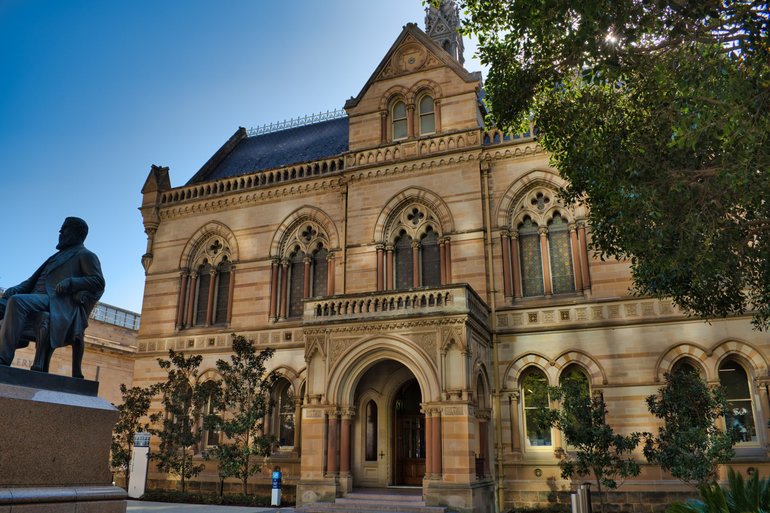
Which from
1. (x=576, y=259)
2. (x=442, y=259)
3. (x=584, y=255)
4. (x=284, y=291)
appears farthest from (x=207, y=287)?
(x=584, y=255)

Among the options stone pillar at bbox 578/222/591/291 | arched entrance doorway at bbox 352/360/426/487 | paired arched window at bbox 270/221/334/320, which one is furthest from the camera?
paired arched window at bbox 270/221/334/320

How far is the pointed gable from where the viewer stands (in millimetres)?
23531

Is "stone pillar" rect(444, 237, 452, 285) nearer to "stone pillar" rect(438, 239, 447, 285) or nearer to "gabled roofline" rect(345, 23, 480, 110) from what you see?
"stone pillar" rect(438, 239, 447, 285)

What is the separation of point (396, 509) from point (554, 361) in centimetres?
690

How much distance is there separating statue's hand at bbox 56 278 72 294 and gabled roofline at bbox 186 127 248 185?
799 inches

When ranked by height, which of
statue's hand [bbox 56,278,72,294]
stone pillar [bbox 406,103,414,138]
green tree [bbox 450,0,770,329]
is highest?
stone pillar [bbox 406,103,414,138]

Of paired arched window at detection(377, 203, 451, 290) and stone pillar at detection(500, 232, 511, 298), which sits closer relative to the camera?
stone pillar at detection(500, 232, 511, 298)

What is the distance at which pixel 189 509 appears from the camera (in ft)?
59.5

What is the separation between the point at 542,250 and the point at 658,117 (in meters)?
10.0

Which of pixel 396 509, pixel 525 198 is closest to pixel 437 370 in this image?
pixel 396 509

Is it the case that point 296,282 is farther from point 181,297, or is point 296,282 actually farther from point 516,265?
point 516,265

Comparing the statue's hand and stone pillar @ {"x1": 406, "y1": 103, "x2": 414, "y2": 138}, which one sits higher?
stone pillar @ {"x1": 406, "y1": 103, "x2": 414, "y2": 138}

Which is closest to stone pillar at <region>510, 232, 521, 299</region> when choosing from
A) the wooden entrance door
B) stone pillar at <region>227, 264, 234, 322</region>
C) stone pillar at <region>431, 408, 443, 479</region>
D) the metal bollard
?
the wooden entrance door

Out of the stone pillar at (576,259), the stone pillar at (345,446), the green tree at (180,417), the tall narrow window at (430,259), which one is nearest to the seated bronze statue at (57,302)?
the stone pillar at (345,446)
